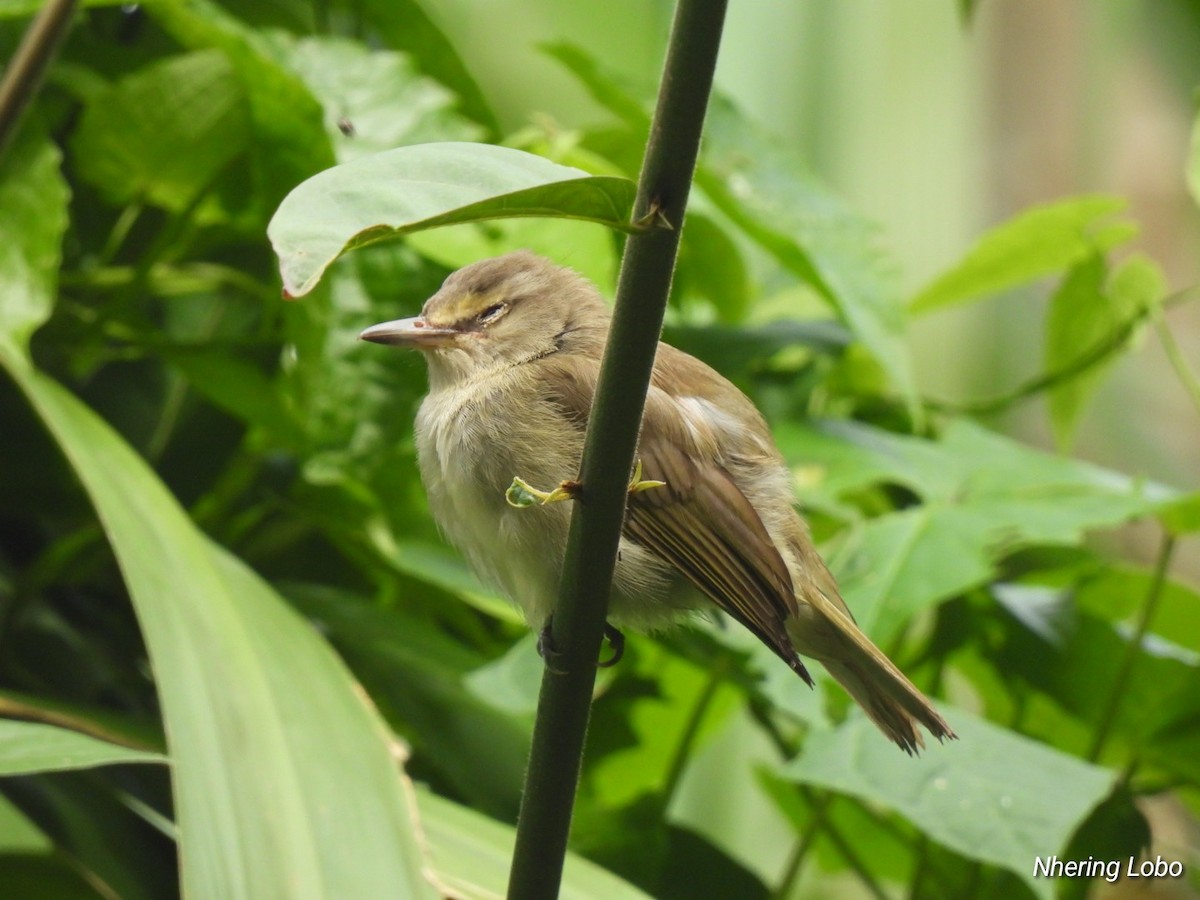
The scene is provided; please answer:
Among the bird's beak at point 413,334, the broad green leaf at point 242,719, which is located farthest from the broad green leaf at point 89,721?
the bird's beak at point 413,334

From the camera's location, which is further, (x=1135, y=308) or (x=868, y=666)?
(x=1135, y=308)

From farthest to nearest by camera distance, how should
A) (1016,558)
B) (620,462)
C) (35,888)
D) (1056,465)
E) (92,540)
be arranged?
(1016,558)
(1056,465)
(92,540)
(35,888)
(620,462)

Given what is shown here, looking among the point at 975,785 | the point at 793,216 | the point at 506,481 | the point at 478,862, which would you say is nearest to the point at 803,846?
the point at 975,785

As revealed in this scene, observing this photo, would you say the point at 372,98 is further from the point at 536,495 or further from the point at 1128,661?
the point at 1128,661

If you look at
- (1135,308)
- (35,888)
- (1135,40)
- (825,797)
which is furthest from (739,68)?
(1135,40)

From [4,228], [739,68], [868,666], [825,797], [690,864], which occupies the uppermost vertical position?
[739,68]

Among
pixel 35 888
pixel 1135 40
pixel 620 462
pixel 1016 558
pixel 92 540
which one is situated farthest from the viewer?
pixel 1135 40

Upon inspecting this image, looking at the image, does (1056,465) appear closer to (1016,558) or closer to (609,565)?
(1016,558)
